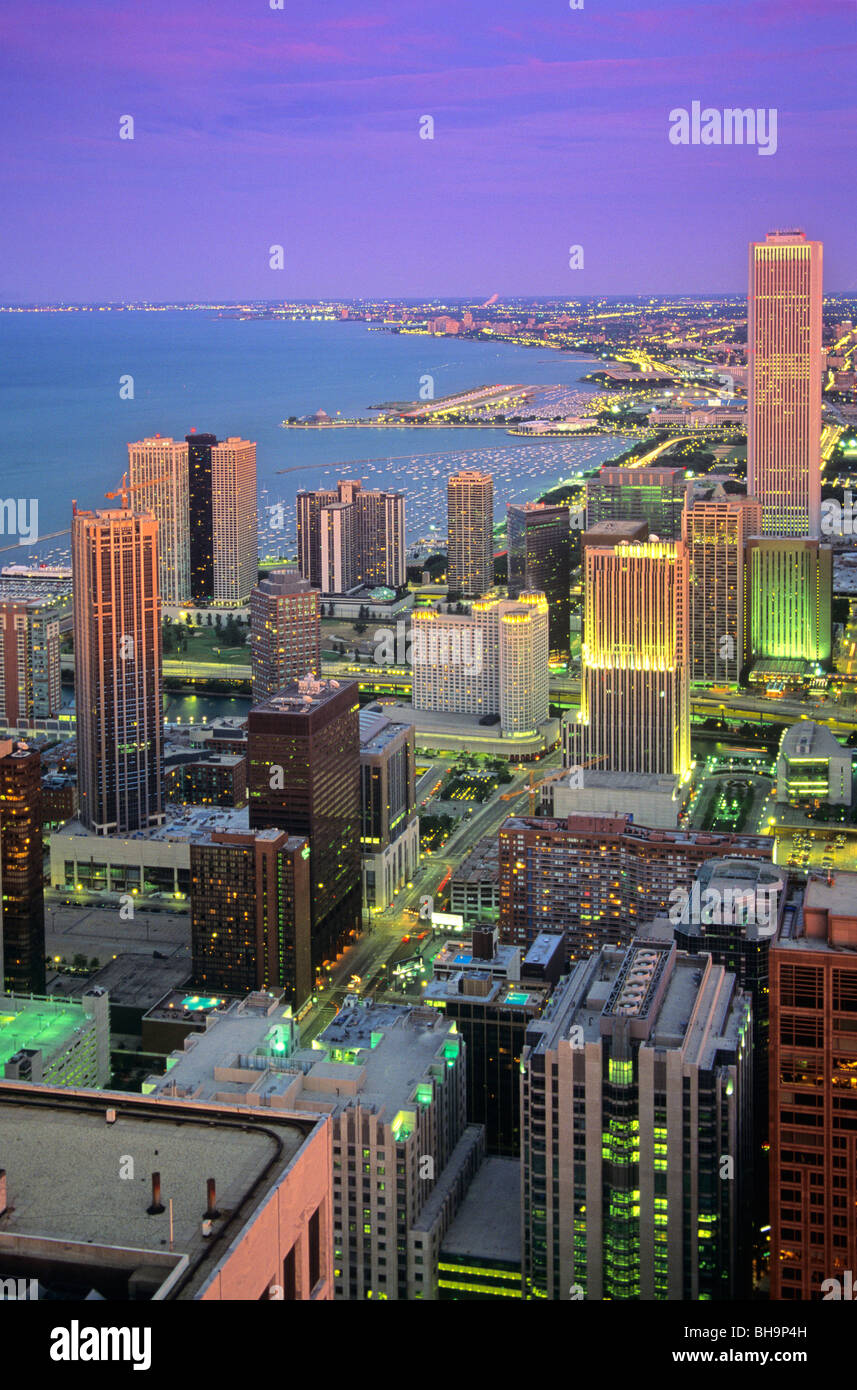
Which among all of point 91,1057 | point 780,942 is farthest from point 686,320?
point 780,942

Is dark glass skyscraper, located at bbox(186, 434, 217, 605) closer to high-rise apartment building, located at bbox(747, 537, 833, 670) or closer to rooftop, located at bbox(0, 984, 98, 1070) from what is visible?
high-rise apartment building, located at bbox(747, 537, 833, 670)

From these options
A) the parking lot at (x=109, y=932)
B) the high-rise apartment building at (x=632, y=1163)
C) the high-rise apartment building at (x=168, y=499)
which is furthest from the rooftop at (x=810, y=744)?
the high-rise apartment building at (x=168, y=499)

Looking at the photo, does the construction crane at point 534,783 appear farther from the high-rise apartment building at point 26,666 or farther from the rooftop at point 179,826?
the high-rise apartment building at point 26,666

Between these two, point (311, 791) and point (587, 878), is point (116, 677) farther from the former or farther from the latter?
point (587, 878)
